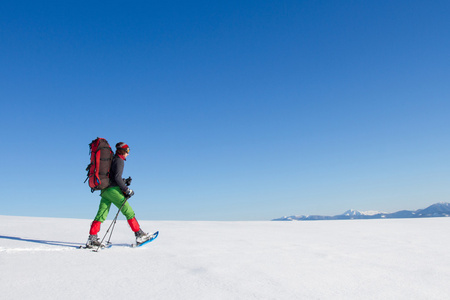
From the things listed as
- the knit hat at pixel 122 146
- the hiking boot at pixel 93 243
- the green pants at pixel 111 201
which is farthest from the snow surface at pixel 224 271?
the knit hat at pixel 122 146

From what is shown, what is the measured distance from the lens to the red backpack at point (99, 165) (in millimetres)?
5156

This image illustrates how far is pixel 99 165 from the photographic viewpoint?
5207mm

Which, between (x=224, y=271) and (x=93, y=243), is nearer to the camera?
(x=224, y=271)

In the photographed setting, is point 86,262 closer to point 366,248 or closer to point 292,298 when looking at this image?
point 292,298

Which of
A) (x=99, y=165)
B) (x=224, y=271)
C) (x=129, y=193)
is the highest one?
(x=99, y=165)

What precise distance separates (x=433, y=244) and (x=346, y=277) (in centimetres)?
388

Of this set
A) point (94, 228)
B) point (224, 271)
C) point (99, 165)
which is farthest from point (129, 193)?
point (224, 271)

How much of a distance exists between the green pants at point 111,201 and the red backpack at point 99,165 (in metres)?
0.17

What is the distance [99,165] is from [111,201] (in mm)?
775

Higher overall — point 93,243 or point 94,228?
point 94,228

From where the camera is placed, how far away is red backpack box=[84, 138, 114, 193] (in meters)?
5.16

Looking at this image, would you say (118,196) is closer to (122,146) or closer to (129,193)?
(129,193)

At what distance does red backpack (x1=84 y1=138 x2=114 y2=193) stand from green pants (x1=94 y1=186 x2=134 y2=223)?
0.17 m

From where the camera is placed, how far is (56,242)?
5.26m
